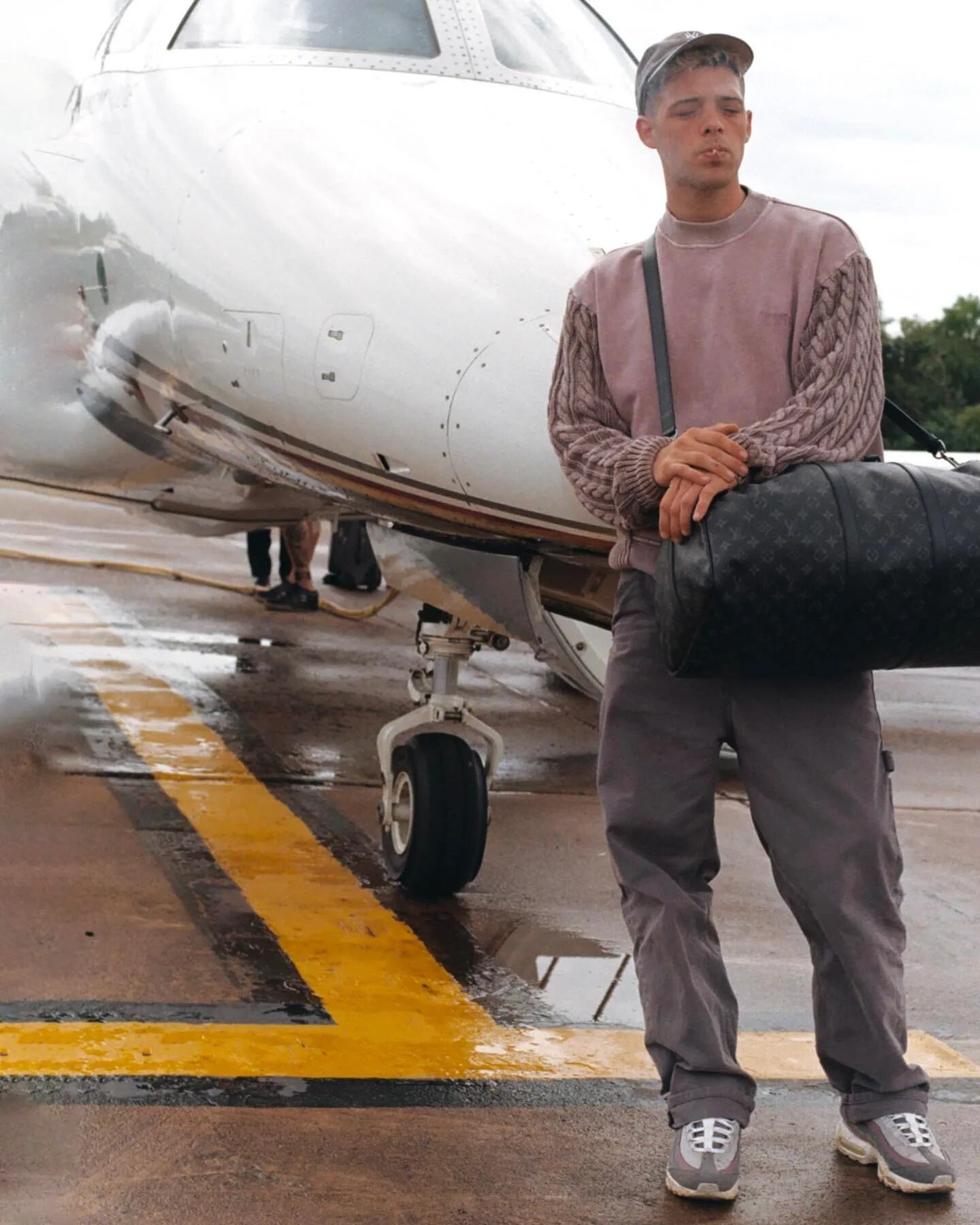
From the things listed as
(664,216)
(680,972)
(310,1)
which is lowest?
(680,972)

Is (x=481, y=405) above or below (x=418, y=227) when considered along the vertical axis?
below

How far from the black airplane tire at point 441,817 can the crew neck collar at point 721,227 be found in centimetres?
228

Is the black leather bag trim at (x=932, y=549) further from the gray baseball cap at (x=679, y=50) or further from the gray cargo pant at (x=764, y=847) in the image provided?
the gray baseball cap at (x=679, y=50)

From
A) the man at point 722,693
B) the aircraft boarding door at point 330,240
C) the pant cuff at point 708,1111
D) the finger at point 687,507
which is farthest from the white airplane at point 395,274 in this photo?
the pant cuff at point 708,1111

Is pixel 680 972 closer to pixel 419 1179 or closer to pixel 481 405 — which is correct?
pixel 419 1179

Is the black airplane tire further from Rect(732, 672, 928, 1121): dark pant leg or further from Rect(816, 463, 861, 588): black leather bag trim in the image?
Rect(816, 463, 861, 588): black leather bag trim

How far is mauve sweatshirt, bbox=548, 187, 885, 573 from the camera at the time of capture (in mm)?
3135

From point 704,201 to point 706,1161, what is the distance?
1736 millimetres

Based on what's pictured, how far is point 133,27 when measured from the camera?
6352 millimetres

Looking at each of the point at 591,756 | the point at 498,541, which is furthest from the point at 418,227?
the point at 591,756

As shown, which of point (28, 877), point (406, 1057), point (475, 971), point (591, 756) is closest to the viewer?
point (406, 1057)

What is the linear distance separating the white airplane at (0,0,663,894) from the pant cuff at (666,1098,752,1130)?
1.26 metres

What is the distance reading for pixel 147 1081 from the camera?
363cm

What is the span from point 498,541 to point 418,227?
31.2 inches
